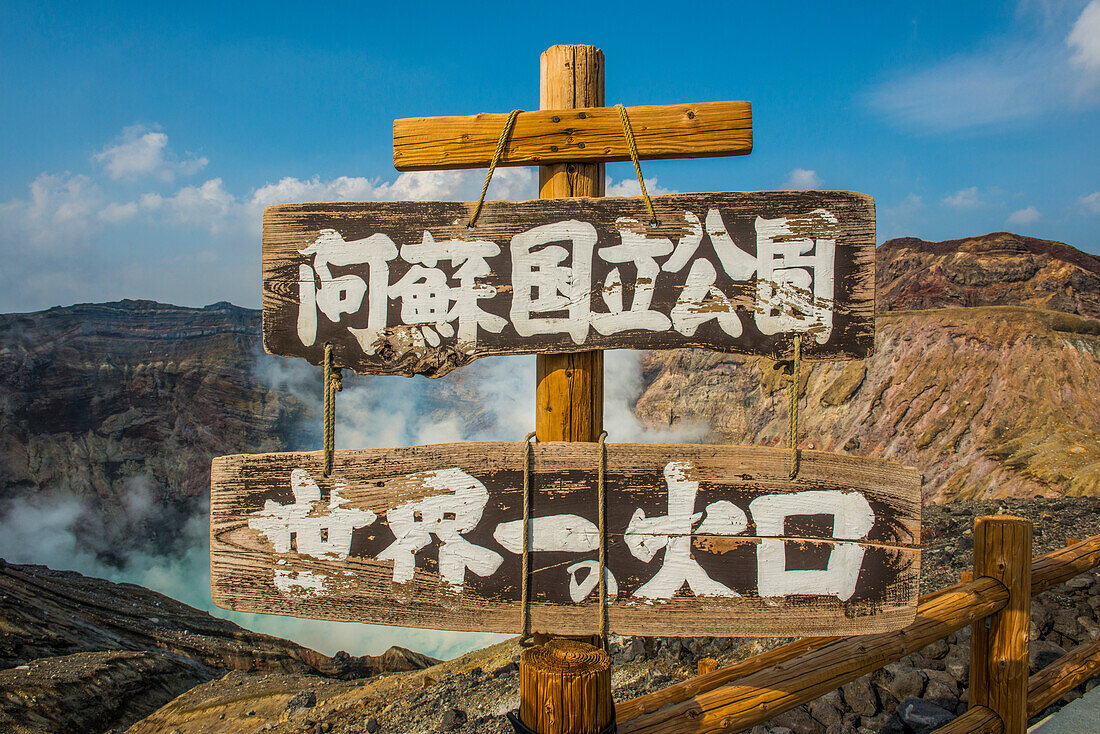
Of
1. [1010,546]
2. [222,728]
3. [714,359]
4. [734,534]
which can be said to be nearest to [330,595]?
[734,534]

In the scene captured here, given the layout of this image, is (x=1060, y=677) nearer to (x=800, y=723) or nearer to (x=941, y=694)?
(x=941, y=694)

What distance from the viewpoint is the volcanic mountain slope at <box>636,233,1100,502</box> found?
1180cm

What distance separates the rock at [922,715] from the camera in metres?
3.19

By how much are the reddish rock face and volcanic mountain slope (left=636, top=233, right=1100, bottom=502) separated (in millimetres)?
79

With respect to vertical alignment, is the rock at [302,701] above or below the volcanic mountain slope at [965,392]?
below

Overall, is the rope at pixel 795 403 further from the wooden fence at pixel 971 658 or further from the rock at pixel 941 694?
the rock at pixel 941 694

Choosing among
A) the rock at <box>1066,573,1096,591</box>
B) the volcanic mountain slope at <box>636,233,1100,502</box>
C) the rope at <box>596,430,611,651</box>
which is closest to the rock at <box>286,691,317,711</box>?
the rope at <box>596,430,611,651</box>

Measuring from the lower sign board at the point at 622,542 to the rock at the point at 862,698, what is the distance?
2458 mm

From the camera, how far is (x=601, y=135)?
5.55 feet

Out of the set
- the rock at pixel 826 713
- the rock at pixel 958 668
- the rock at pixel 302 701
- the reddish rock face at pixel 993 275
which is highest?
the reddish rock face at pixel 993 275

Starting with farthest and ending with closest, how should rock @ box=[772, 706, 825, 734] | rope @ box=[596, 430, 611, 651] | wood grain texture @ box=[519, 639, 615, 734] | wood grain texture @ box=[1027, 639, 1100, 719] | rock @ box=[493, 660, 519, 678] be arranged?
rock @ box=[493, 660, 519, 678], rock @ box=[772, 706, 825, 734], wood grain texture @ box=[1027, 639, 1100, 719], rope @ box=[596, 430, 611, 651], wood grain texture @ box=[519, 639, 615, 734]

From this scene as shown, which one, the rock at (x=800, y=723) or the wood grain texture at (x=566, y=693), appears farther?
the rock at (x=800, y=723)

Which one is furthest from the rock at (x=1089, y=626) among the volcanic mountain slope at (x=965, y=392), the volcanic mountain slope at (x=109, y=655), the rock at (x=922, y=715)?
the volcanic mountain slope at (x=109, y=655)

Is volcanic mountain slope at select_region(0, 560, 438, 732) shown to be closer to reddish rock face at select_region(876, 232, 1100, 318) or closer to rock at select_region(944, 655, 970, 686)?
rock at select_region(944, 655, 970, 686)
